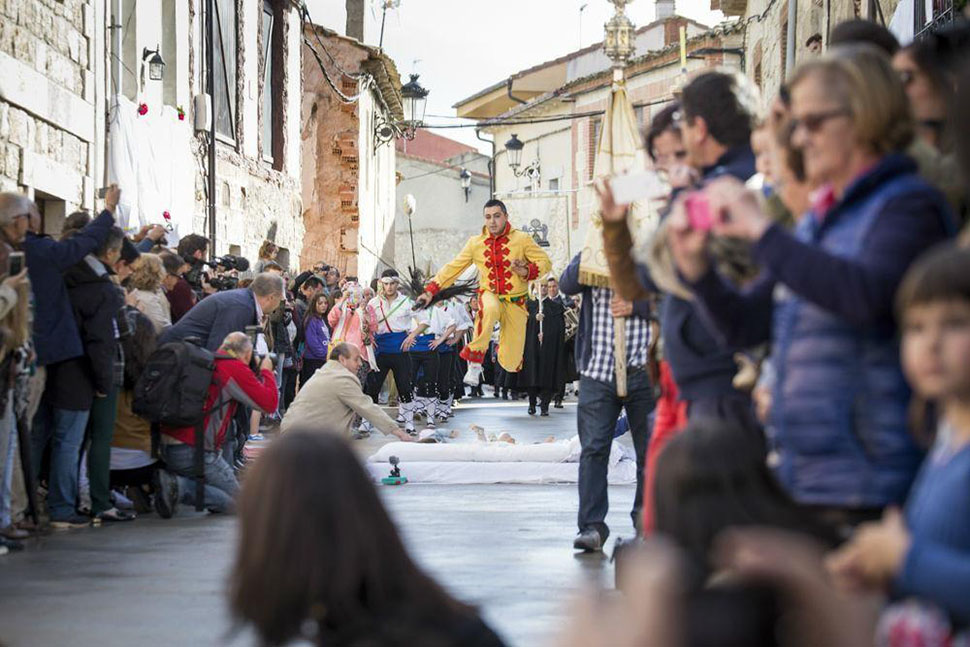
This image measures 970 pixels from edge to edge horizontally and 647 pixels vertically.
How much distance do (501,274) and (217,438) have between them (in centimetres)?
315

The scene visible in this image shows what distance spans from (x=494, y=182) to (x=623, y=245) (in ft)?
182

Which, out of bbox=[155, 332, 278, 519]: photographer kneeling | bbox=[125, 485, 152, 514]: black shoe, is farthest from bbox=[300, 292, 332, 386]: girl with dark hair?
bbox=[125, 485, 152, 514]: black shoe

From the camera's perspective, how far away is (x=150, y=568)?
27.8ft

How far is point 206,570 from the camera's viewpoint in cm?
841

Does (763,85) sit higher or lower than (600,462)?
higher

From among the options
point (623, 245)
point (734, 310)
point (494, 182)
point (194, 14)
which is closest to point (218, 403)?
point (623, 245)

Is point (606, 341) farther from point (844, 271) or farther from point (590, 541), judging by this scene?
point (844, 271)

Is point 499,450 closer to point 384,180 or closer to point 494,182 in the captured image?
point 384,180

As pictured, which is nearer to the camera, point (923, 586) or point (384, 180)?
point (923, 586)

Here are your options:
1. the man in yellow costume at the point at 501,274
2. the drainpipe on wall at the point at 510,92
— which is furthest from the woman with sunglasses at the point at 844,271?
the drainpipe on wall at the point at 510,92


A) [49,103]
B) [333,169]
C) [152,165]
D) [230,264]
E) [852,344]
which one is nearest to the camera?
[852,344]

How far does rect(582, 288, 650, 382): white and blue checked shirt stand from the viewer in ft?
28.6

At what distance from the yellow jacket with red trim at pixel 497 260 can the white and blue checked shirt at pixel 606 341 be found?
11.7 ft

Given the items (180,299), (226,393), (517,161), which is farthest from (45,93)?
(517,161)
